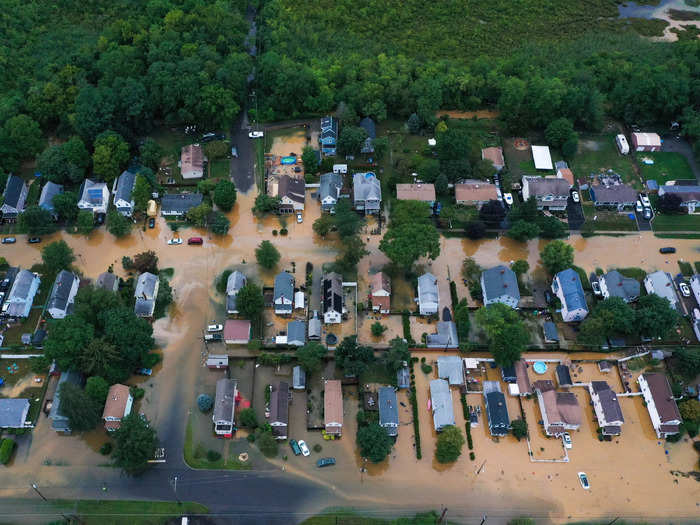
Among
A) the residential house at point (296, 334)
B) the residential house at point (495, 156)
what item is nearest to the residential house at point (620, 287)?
the residential house at point (495, 156)

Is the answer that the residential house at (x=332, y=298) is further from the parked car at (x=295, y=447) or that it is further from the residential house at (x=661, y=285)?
the residential house at (x=661, y=285)

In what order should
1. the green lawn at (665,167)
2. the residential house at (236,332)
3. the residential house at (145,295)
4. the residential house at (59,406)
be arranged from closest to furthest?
the residential house at (59,406), the residential house at (236,332), the residential house at (145,295), the green lawn at (665,167)

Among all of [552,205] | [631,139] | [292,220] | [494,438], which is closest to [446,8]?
[631,139]

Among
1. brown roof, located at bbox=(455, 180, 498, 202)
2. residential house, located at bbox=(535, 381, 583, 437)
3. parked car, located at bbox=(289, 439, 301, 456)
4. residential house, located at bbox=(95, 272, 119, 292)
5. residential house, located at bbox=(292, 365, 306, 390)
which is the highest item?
brown roof, located at bbox=(455, 180, 498, 202)

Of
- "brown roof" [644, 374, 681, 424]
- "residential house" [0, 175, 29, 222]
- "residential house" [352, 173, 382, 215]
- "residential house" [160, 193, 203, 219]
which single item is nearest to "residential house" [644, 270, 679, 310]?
"brown roof" [644, 374, 681, 424]

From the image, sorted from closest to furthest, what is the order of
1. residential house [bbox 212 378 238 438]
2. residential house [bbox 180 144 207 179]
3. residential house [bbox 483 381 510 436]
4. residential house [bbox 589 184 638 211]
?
1. residential house [bbox 212 378 238 438]
2. residential house [bbox 483 381 510 436]
3. residential house [bbox 589 184 638 211]
4. residential house [bbox 180 144 207 179]

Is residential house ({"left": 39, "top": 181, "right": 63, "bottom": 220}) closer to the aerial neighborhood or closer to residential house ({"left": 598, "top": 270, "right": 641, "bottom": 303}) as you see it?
the aerial neighborhood

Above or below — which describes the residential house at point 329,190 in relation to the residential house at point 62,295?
above
